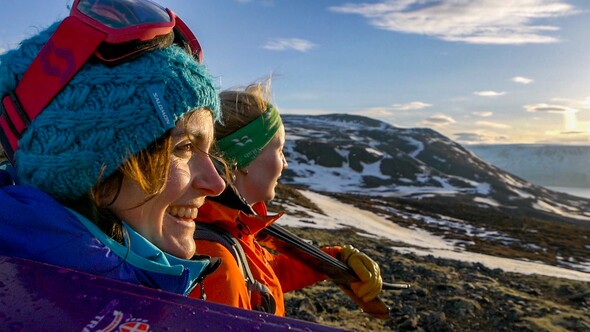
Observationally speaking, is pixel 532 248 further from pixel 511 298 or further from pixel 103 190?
pixel 103 190

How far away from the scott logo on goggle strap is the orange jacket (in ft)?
3.76

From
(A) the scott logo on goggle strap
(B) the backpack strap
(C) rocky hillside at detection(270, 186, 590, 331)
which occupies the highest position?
(A) the scott logo on goggle strap

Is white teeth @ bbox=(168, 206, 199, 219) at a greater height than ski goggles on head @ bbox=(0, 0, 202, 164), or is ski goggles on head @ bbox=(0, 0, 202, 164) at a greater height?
ski goggles on head @ bbox=(0, 0, 202, 164)

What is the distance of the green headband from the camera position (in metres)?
3.44

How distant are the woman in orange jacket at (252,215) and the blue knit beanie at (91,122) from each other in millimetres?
909

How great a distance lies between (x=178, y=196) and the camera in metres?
1.76

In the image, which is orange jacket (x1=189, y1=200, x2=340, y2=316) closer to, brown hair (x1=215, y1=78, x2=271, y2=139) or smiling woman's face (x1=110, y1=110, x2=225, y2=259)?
smiling woman's face (x1=110, y1=110, x2=225, y2=259)

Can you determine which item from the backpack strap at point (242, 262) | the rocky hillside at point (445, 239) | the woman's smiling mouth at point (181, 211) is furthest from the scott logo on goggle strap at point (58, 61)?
the rocky hillside at point (445, 239)

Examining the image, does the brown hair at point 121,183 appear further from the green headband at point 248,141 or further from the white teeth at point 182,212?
the green headband at point 248,141

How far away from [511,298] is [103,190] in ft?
31.2

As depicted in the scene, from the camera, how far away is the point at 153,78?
168 centimetres

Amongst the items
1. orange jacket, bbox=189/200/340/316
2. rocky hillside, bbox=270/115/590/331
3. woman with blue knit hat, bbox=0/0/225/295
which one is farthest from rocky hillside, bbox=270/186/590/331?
woman with blue knit hat, bbox=0/0/225/295

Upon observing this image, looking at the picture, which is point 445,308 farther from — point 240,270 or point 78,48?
point 78,48

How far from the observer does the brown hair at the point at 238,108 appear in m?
3.54
